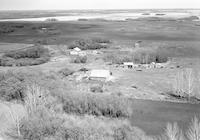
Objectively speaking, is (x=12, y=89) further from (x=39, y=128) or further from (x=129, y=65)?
(x=129, y=65)

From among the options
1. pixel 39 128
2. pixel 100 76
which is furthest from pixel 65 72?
pixel 39 128

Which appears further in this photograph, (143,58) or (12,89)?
(143,58)

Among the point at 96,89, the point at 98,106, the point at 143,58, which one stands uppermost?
the point at 143,58

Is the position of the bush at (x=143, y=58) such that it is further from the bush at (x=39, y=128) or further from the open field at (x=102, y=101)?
the bush at (x=39, y=128)

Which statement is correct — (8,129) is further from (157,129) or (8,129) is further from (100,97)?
(157,129)

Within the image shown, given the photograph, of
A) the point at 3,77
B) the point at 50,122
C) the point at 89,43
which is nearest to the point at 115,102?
the point at 50,122

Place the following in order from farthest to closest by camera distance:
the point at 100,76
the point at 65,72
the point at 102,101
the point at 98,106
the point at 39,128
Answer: the point at 65,72 → the point at 100,76 → the point at 102,101 → the point at 98,106 → the point at 39,128
